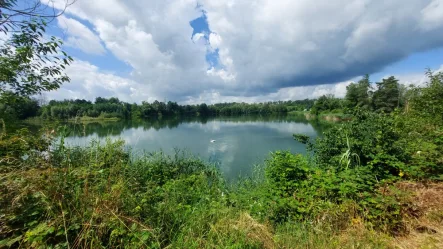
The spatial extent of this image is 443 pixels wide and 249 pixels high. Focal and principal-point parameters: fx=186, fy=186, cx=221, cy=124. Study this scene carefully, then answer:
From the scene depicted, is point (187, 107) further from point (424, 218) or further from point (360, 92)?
point (424, 218)

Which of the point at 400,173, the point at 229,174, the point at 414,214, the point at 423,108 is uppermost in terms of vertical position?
the point at 423,108

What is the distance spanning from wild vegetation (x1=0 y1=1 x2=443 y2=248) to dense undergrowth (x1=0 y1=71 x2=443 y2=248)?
11 millimetres

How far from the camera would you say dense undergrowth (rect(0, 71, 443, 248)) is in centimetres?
145

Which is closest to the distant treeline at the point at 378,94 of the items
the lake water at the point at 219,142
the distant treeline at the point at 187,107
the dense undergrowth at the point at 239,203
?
the distant treeline at the point at 187,107

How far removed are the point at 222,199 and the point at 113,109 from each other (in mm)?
55075

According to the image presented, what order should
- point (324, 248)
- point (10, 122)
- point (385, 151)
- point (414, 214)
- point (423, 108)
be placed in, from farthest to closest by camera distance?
1. point (423, 108)
2. point (385, 151)
3. point (10, 122)
4. point (414, 214)
5. point (324, 248)

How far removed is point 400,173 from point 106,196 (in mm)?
4188

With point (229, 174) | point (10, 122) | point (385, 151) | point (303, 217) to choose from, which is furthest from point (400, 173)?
point (10, 122)

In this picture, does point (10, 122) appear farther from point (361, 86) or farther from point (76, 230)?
point (361, 86)

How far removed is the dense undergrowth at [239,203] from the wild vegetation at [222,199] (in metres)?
0.01

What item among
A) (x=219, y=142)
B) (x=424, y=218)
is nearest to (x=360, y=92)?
(x=219, y=142)

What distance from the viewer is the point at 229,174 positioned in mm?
7773

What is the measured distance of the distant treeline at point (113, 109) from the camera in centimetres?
309

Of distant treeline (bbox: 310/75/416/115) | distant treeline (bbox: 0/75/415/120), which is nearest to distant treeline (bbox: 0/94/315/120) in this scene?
distant treeline (bbox: 0/75/415/120)
